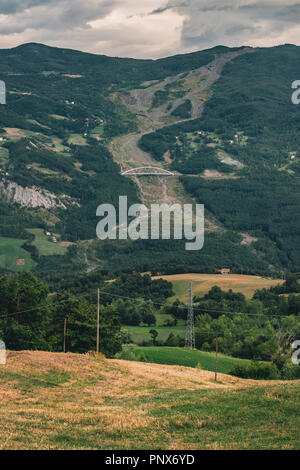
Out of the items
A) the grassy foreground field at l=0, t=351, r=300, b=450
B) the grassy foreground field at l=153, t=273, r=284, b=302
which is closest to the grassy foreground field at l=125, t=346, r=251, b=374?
the grassy foreground field at l=0, t=351, r=300, b=450

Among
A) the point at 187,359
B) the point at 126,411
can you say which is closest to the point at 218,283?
the point at 187,359

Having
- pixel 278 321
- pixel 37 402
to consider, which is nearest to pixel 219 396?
pixel 37 402

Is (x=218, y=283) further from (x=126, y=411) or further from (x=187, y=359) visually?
(x=126, y=411)

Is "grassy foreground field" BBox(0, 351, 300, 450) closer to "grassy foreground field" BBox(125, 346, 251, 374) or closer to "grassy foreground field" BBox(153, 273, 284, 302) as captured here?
"grassy foreground field" BBox(125, 346, 251, 374)

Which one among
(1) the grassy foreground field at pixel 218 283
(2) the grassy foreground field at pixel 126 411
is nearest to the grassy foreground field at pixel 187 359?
(2) the grassy foreground field at pixel 126 411

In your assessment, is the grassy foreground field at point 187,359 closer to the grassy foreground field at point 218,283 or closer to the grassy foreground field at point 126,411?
the grassy foreground field at point 126,411
